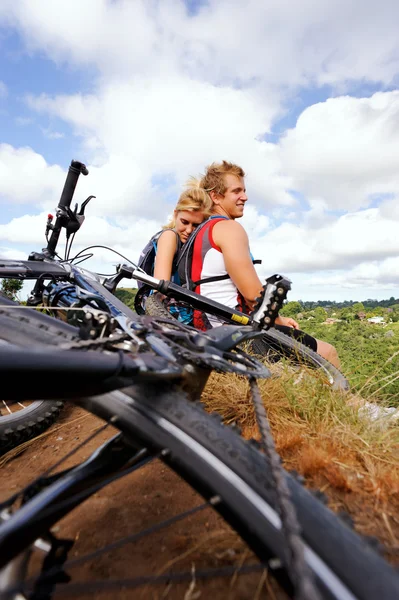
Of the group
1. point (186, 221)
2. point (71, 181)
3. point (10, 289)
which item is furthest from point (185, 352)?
point (10, 289)

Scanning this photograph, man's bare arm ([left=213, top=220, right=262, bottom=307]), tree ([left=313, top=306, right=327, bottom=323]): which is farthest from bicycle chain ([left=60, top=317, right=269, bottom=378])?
tree ([left=313, top=306, right=327, bottom=323])

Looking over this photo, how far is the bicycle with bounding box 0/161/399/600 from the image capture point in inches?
25.6

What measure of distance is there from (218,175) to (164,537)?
3147 mm

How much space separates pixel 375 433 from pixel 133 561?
1.27 meters

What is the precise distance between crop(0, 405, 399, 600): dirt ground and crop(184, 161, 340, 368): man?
1.65 metres

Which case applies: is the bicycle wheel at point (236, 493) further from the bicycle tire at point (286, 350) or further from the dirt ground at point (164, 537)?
the bicycle tire at point (286, 350)

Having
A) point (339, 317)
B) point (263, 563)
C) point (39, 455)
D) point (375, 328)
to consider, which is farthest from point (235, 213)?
point (339, 317)

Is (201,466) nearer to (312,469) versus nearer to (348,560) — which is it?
(348,560)

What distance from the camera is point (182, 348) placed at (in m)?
1.17

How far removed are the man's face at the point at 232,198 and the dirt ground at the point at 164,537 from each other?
2632 millimetres

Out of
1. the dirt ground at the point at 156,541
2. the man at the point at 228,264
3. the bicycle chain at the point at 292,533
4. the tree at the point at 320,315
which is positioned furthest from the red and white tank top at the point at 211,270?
the tree at the point at 320,315

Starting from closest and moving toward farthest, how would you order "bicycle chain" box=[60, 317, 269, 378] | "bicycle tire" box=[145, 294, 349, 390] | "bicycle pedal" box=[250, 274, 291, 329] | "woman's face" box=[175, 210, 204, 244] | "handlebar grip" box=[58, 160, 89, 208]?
1. "bicycle chain" box=[60, 317, 269, 378]
2. "bicycle pedal" box=[250, 274, 291, 329]
3. "bicycle tire" box=[145, 294, 349, 390]
4. "handlebar grip" box=[58, 160, 89, 208]
5. "woman's face" box=[175, 210, 204, 244]

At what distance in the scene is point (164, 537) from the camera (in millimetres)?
1185

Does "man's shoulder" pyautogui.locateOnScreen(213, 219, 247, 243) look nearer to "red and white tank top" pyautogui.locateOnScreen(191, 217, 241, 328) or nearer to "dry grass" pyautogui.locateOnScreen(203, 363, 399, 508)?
"red and white tank top" pyautogui.locateOnScreen(191, 217, 241, 328)
